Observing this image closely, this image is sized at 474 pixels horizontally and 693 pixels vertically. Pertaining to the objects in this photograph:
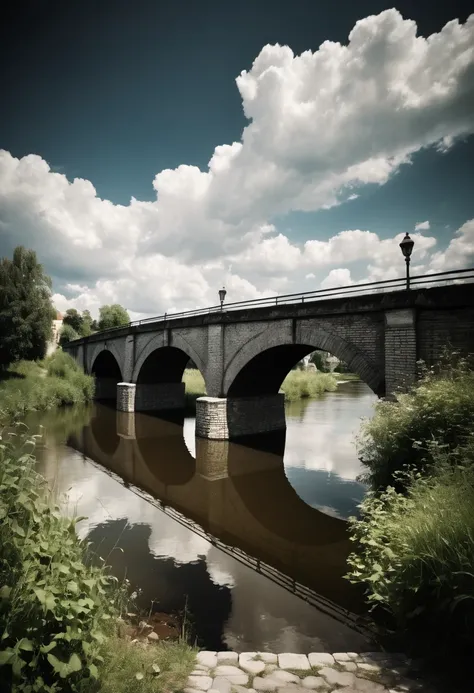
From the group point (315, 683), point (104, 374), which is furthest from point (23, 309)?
point (315, 683)

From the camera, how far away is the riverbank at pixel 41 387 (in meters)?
20.9

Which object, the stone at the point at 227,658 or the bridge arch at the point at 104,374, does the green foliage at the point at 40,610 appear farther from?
Result: the bridge arch at the point at 104,374

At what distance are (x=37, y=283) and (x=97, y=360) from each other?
316 inches

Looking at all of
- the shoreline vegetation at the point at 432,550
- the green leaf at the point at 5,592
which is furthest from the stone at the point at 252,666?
the green leaf at the point at 5,592

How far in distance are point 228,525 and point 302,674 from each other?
496 centimetres

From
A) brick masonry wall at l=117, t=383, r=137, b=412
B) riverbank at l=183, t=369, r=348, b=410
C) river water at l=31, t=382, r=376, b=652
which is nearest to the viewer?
river water at l=31, t=382, r=376, b=652

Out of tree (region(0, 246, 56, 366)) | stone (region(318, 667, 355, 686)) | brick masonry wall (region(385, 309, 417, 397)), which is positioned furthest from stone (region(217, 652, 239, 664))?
tree (region(0, 246, 56, 366))

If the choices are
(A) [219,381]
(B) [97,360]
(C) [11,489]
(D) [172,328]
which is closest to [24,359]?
(B) [97,360]

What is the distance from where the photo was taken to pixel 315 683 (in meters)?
3.17

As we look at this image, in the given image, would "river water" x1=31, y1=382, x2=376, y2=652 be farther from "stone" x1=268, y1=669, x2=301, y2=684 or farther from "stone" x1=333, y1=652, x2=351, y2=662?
"stone" x1=268, y1=669, x2=301, y2=684

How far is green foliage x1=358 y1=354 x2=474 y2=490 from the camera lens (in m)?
6.41

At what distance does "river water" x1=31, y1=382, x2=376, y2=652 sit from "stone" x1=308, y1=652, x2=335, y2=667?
0.88 meters

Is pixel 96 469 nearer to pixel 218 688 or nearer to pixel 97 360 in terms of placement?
pixel 218 688

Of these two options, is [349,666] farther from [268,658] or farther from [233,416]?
[233,416]
